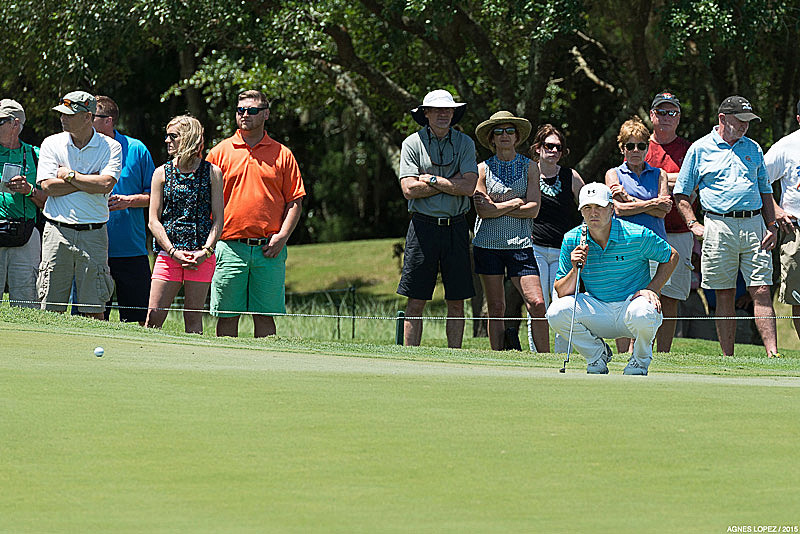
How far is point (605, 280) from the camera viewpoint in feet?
26.9

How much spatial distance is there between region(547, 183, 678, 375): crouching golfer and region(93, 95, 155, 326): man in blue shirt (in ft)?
14.8

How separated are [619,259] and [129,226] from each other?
16.3ft

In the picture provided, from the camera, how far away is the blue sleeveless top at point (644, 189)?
34.2 ft

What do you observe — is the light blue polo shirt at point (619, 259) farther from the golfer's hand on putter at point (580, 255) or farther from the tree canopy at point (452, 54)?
the tree canopy at point (452, 54)

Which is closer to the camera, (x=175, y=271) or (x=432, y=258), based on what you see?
(x=175, y=271)

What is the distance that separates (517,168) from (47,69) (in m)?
9.67

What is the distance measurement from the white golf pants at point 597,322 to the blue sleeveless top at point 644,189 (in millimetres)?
2400

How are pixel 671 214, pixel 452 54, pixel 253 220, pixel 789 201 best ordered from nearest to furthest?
pixel 253 220 → pixel 789 201 → pixel 671 214 → pixel 452 54

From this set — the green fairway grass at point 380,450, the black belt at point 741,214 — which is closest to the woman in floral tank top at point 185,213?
the green fairway grass at point 380,450

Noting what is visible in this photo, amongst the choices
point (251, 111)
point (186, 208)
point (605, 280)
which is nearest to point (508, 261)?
point (605, 280)

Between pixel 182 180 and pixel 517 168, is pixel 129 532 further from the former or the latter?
pixel 517 168

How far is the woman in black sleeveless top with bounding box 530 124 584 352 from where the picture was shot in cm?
1066

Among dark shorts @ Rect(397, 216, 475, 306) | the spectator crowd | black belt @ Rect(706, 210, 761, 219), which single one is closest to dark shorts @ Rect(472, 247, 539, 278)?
the spectator crowd

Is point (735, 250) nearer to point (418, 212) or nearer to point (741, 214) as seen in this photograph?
point (741, 214)
